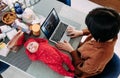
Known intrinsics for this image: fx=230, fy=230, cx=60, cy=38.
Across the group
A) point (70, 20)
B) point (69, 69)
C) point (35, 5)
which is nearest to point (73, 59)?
point (69, 69)

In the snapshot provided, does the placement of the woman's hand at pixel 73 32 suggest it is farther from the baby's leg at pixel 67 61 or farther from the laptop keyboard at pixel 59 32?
the baby's leg at pixel 67 61

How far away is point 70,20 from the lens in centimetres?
199

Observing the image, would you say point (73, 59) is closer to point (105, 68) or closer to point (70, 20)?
point (105, 68)

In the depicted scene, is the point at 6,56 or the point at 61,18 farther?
the point at 61,18

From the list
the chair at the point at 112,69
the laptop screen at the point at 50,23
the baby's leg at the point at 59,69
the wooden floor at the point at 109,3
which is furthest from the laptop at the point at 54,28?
the wooden floor at the point at 109,3

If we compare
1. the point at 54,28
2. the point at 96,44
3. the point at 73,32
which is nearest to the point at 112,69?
the point at 96,44

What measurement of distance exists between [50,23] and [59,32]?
4.5 inches

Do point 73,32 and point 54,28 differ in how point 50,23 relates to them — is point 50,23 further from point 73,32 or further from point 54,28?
point 73,32

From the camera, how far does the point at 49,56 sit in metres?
1.67

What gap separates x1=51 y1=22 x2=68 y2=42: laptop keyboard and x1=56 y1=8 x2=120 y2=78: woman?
44 millimetres

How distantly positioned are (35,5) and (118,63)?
0.89m

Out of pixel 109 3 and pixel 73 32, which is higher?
pixel 73 32

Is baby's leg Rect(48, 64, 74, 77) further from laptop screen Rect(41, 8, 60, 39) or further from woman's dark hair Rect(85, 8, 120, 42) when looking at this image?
woman's dark hair Rect(85, 8, 120, 42)

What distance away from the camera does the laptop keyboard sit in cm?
185
